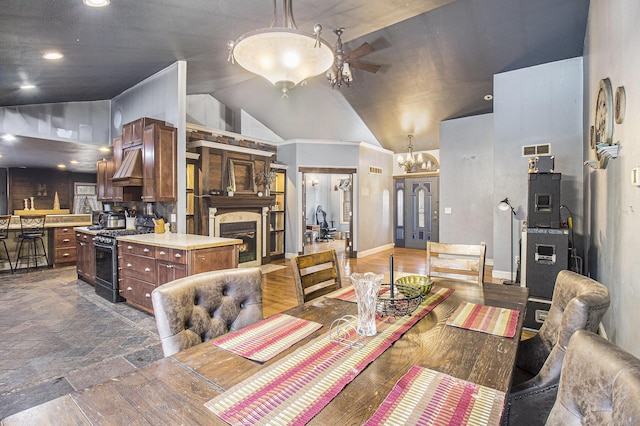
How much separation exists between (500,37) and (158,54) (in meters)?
4.47

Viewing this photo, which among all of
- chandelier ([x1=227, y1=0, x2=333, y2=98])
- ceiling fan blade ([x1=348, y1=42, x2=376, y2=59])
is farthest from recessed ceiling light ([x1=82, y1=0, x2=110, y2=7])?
ceiling fan blade ([x1=348, y1=42, x2=376, y2=59])

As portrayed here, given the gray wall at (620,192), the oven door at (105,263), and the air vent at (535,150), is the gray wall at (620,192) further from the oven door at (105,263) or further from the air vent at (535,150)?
the oven door at (105,263)

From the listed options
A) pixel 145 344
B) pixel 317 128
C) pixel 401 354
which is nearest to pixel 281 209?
pixel 317 128

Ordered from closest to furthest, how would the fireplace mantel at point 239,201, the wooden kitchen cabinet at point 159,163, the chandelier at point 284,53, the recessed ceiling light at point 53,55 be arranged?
the chandelier at point 284,53, the recessed ceiling light at point 53,55, the wooden kitchen cabinet at point 159,163, the fireplace mantel at point 239,201

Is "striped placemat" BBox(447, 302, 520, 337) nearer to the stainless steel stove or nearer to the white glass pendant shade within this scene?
the white glass pendant shade

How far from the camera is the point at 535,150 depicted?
194 inches

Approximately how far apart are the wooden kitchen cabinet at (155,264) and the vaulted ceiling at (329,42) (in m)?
2.21

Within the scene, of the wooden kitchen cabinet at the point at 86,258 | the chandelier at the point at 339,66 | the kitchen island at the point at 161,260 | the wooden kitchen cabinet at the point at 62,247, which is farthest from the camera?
Result: the wooden kitchen cabinet at the point at 62,247

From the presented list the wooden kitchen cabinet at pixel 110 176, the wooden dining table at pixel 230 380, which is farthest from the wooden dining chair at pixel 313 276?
the wooden kitchen cabinet at pixel 110 176

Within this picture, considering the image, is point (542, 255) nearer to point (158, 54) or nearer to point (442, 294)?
point (442, 294)

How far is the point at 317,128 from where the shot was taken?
757cm

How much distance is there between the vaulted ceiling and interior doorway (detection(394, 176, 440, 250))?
5.73 feet

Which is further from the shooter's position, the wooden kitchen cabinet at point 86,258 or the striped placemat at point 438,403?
the wooden kitchen cabinet at point 86,258

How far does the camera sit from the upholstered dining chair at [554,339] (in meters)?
1.10
